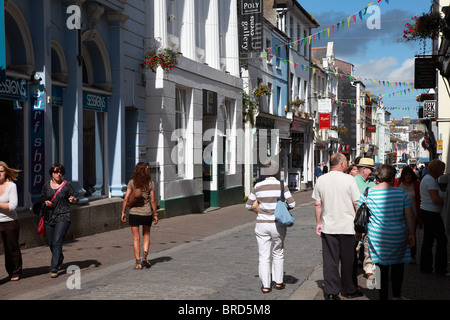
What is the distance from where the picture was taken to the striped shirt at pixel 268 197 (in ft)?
24.7

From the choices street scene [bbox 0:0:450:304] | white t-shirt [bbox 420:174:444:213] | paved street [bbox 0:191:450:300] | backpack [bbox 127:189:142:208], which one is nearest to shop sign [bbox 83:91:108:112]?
street scene [bbox 0:0:450:304]

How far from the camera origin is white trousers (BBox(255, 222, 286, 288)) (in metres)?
7.44

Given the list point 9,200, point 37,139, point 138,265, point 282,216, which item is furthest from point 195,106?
point 282,216

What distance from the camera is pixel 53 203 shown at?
8750mm

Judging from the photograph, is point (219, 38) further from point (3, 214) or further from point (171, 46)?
point (3, 214)

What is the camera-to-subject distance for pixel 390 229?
6.55 meters

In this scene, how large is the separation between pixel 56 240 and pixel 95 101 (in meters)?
6.75

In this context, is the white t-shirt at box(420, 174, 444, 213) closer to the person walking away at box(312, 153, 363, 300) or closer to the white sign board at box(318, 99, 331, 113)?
the person walking away at box(312, 153, 363, 300)

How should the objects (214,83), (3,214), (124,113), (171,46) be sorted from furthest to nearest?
(214,83) → (171,46) → (124,113) → (3,214)

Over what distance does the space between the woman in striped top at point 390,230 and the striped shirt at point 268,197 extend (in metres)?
1.24

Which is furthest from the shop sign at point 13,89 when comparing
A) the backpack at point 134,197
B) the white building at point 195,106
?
the white building at point 195,106

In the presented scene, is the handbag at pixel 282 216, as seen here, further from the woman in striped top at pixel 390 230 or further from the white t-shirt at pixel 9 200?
the white t-shirt at pixel 9 200

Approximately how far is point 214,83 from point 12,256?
1449 centimetres
